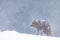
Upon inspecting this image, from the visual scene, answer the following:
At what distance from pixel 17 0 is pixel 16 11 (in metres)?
0.12

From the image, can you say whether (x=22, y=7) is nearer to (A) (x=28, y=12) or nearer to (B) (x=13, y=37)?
(A) (x=28, y=12)

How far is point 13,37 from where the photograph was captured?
1.02 meters

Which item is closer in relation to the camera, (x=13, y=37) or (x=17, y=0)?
(x=13, y=37)

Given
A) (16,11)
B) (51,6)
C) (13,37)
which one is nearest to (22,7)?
(16,11)

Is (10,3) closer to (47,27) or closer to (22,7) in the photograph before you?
(22,7)

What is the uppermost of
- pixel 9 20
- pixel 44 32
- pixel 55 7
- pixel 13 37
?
pixel 55 7

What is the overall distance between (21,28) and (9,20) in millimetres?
155

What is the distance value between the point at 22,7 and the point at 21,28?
0.22m

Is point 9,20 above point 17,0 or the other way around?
the other way around

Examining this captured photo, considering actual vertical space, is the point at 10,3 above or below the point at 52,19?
above

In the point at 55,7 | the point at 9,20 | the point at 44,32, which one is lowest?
the point at 44,32

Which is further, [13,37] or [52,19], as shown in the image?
[52,19]

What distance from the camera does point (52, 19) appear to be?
4.22 feet

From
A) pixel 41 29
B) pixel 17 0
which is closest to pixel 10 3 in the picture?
pixel 17 0
